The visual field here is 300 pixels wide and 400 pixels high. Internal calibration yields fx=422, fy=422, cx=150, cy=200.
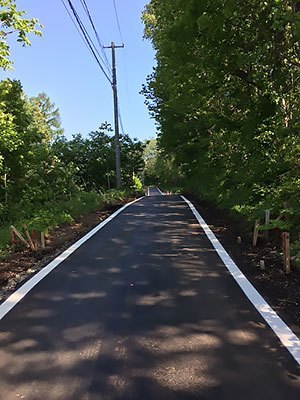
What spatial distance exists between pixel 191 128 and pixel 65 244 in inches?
707

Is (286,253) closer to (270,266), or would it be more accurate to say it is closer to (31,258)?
(270,266)

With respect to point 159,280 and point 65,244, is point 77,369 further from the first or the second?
point 65,244

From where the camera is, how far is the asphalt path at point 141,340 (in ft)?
10.6

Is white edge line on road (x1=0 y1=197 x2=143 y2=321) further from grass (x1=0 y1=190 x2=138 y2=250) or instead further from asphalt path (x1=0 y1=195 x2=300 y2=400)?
grass (x1=0 y1=190 x2=138 y2=250)

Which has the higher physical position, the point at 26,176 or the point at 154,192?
the point at 26,176

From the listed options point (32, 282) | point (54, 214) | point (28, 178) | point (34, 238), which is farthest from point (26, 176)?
point (32, 282)

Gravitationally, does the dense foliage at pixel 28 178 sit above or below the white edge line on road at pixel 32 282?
above

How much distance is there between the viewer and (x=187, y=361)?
3.65 m

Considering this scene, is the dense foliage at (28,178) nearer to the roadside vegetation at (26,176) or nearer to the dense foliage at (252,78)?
the roadside vegetation at (26,176)

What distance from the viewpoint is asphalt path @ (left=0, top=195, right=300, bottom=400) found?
324 cm

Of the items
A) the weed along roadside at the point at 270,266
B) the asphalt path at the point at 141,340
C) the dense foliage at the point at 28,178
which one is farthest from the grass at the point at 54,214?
the weed along roadside at the point at 270,266

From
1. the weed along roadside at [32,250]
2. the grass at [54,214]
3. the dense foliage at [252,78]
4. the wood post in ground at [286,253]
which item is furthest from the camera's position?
the grass at [54,214]

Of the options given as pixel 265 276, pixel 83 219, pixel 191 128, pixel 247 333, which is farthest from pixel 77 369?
pixel 191 128

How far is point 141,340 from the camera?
409 cm
